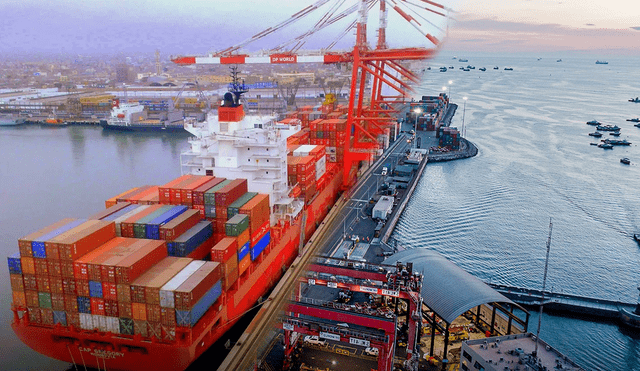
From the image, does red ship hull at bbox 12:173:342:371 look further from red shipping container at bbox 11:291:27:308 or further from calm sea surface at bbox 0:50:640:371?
calm sea surface at bbox 0:50:640:371

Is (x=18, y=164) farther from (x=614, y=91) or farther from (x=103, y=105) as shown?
(x=614, y=91)

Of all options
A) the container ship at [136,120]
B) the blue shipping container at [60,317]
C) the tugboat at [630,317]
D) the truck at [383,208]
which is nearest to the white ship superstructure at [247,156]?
the truck at [383,208]

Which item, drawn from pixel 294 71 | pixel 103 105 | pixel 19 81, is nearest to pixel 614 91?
pixel 294 71

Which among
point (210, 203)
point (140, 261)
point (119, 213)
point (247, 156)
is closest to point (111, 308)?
point (140, 261)

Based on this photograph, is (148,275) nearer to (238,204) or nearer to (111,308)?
(111,308)

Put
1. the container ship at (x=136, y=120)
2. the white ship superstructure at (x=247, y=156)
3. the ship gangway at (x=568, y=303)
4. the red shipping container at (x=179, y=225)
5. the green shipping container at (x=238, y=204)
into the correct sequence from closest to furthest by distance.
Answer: the red shipping container at (x=179, y=225) < the green shipping container at (x=238, y=204) < the white ship superstructure at (x=247, y=156) < the ship gangway at (x=568, y=303) < the container ship at (x=136, y=120)

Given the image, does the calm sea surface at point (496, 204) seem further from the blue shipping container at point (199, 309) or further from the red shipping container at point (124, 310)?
the blue shipping container at point (199, 309)

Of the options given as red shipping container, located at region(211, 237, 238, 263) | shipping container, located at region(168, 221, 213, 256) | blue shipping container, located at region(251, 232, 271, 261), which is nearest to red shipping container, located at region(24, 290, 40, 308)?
shipping container, located at region(168, 221, 213, 256)
